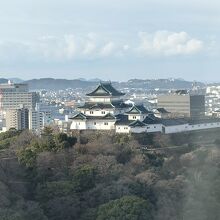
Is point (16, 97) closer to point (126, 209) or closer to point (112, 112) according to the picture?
point (112, 112)

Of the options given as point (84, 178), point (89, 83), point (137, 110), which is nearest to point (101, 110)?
point (137, 110)

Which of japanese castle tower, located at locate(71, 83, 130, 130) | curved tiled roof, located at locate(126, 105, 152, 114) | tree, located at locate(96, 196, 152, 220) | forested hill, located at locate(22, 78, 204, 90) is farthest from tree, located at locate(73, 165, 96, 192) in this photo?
forested hill, located at locate(22, 78, 204, 90)

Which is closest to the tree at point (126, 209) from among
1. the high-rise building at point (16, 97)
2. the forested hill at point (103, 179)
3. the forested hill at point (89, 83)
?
the forested hill at point (103, 179)

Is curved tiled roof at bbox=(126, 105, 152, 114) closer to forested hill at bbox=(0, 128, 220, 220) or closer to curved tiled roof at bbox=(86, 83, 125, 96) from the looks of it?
curved tiled roof at bbox=(86, 83, 125, 96)

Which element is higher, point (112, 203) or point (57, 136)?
point (57, 136)

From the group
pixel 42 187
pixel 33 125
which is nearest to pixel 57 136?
pixel 42 187

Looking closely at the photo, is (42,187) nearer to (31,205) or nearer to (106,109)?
(31,205)
